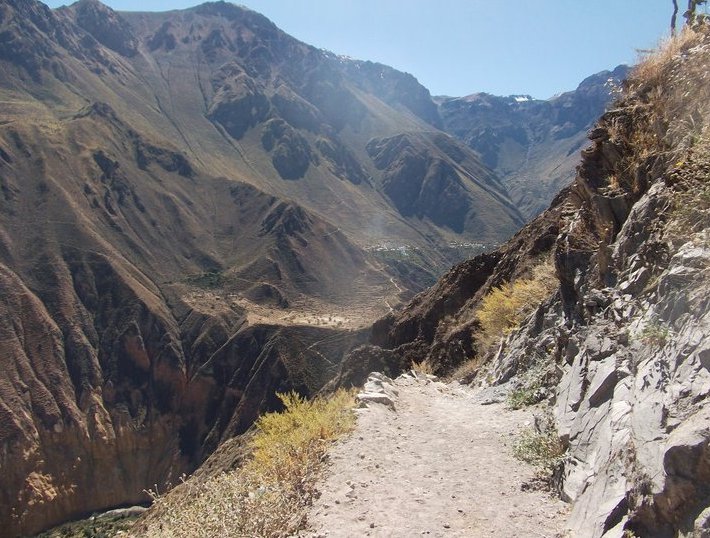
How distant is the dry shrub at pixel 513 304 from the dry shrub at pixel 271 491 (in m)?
5.64

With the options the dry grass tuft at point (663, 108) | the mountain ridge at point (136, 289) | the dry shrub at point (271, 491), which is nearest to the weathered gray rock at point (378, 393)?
the dry shrub at point (271, 491)

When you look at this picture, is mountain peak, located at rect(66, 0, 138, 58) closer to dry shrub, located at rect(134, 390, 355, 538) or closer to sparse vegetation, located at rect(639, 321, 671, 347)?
dry shrub, located at rect(134, 390, 355, 538)

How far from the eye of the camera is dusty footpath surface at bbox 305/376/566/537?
4.97 meters

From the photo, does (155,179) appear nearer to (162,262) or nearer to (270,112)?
(162,262)

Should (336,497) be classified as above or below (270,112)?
below

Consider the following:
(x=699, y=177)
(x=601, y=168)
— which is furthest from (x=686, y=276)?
(x=601, y=168)

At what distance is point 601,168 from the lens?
8453 millimetres

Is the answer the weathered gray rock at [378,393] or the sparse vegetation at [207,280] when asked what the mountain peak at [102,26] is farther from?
the weathered gray rock at [378,393]

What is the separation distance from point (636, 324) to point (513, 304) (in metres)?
8.26

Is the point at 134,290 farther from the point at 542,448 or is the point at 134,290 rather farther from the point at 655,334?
the point at 655,334

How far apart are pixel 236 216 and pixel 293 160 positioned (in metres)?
67.4

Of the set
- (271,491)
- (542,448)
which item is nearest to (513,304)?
(542,448)

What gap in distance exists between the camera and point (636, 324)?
5.04 metres

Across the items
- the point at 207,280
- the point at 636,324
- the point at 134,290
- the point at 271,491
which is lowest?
the point at 134,290
